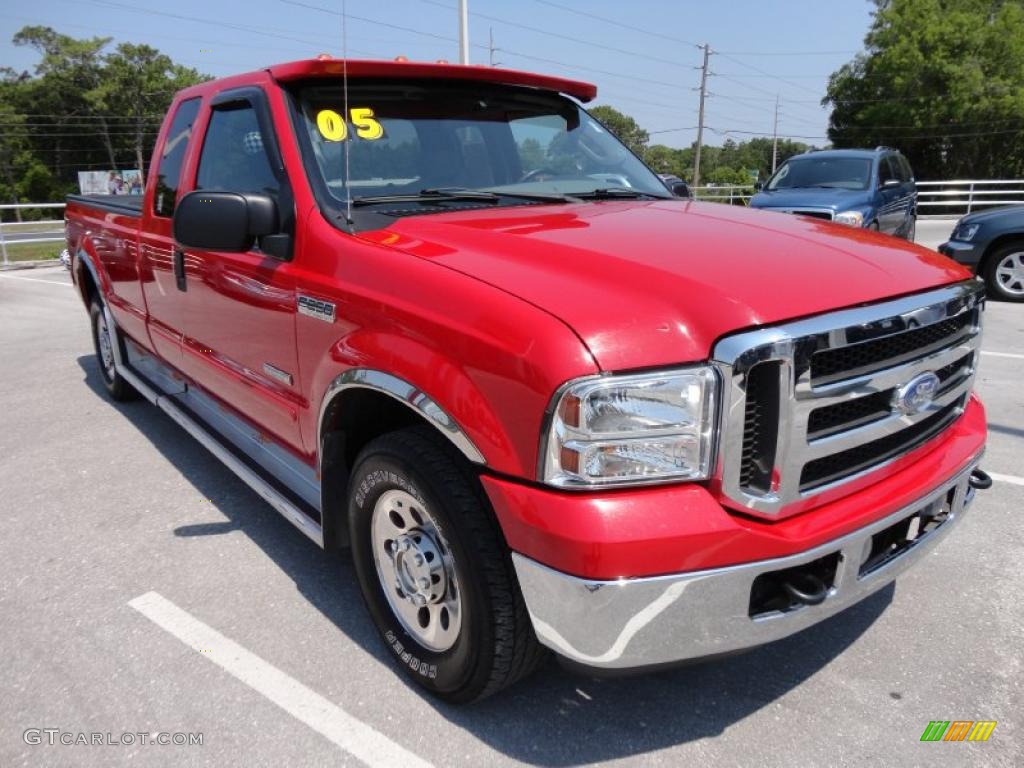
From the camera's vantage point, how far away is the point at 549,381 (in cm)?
178

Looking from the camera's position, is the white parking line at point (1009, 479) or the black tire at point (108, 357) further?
the black tire at point (108, 357)

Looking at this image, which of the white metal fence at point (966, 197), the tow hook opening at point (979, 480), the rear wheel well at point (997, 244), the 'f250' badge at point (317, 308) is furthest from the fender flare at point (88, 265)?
the white metal fence at point (966, 197)

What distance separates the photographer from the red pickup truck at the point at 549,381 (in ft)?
5.95

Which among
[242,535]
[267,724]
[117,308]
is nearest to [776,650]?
[267,724]

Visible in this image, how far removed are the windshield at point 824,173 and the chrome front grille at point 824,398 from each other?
8971 millimetres

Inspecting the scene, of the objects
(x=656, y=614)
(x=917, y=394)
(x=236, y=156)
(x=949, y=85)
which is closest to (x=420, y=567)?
(x=656, y=614)

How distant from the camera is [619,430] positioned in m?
1.81

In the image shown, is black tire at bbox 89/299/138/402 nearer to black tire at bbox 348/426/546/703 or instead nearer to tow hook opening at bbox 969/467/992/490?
black tire at bbox 348/426/546/703

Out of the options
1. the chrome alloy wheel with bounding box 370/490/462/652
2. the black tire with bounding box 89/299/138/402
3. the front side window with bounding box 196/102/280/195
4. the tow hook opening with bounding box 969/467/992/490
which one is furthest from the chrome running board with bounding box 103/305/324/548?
the tow hook opening with bounding box 969/467/992/490

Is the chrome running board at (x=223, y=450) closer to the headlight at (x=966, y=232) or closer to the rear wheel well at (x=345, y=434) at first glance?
the rear wheel well at (x=345, y=434)

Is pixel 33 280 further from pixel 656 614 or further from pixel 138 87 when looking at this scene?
pixel 138 87

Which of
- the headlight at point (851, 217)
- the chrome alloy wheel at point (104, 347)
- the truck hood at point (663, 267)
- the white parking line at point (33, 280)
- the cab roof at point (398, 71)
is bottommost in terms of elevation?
the white parking line at point (33, 280)

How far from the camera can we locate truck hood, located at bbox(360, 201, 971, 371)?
185 cm

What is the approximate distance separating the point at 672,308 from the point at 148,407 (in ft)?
16.2
